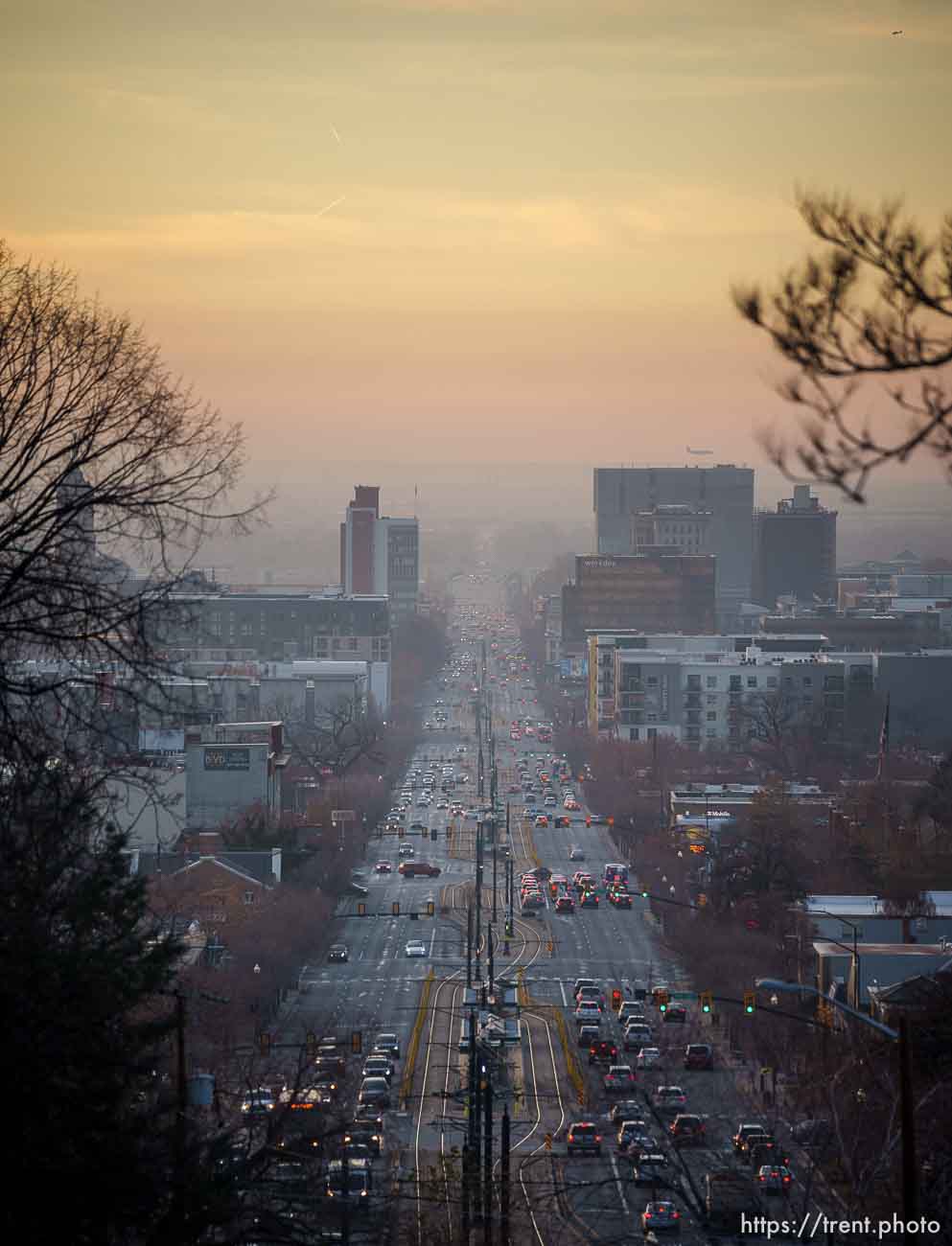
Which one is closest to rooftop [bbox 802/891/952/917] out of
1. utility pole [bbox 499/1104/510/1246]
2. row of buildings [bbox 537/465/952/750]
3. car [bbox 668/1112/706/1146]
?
car [bbox 668/1112/706/1146]

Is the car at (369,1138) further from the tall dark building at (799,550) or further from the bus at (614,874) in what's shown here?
the tall dark building at (799,550)

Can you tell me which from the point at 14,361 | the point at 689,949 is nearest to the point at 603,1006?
the point at 689,949

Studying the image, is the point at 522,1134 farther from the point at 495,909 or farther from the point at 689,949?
the point at 495,909

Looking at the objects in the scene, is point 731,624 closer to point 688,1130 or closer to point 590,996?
point 590,996

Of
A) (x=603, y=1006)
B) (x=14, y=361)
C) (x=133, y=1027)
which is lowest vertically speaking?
(x=603, y=1006)

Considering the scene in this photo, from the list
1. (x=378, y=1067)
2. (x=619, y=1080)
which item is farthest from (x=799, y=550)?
(x=378, y=1067)

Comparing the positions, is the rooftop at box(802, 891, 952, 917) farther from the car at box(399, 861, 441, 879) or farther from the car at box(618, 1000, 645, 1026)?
the car at box(399, 861, 441, 879)

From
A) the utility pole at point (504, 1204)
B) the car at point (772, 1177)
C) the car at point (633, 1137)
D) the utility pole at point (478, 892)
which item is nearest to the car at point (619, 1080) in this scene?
the car at point (633, 1137)
